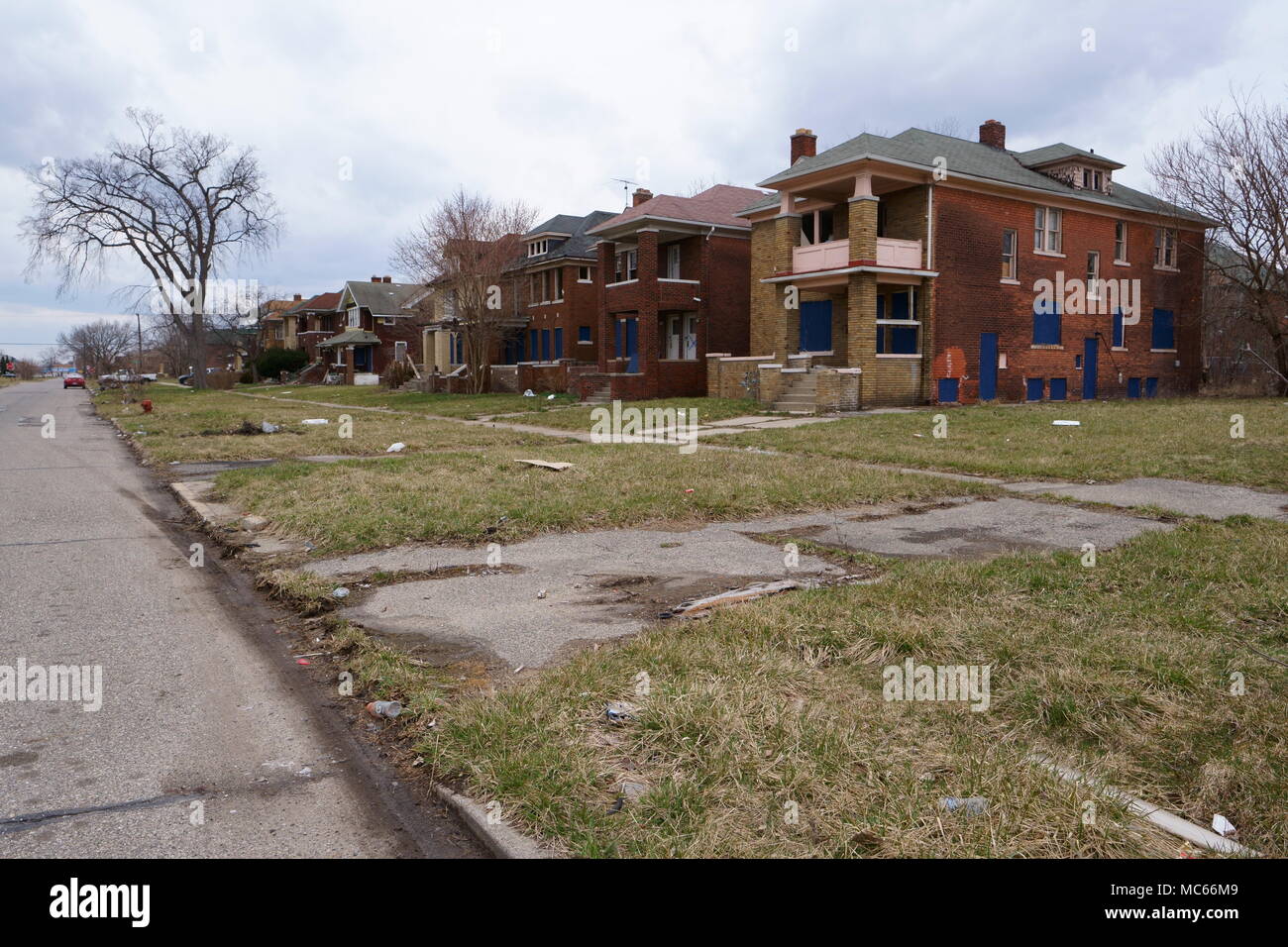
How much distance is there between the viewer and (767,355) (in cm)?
3023

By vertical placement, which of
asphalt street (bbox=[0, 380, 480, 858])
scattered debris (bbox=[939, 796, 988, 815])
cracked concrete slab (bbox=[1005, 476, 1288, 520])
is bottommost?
asphalt street (bbox=[0, 380, 480, 858])

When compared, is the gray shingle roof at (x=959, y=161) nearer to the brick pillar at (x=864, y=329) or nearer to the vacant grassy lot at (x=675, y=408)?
the brick pillar at (x=864, y=329)

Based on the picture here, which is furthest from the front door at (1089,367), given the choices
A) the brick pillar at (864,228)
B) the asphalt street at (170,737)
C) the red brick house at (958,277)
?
the asphalt street at (170,737)

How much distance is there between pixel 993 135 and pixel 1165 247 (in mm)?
8170

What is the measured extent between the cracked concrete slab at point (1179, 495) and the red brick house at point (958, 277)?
1351cm

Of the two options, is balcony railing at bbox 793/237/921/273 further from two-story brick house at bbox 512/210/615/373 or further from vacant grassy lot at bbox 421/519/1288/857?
vacant grassy lot at bbox 421/519/1288/857

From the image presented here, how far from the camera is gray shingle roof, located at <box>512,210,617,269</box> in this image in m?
41.9

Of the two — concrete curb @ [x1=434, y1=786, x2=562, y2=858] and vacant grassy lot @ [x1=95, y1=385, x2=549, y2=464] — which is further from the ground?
vacant grassy lot @ [x1=95, y1=385, x2=549, y2=464]

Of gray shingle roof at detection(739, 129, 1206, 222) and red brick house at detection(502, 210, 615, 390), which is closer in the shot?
gray shingle roof at detection(739, 129, 1206, 222)

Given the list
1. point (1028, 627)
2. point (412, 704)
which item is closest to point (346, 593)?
point (412, 704)

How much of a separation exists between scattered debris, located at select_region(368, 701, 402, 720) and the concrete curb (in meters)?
0.88

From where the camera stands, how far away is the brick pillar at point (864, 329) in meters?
25.6

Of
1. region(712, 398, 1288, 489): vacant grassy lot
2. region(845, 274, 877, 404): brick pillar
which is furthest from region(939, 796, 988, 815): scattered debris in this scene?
region(845, 274, 877, 404): brick pillar

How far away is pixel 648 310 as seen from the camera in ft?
108
